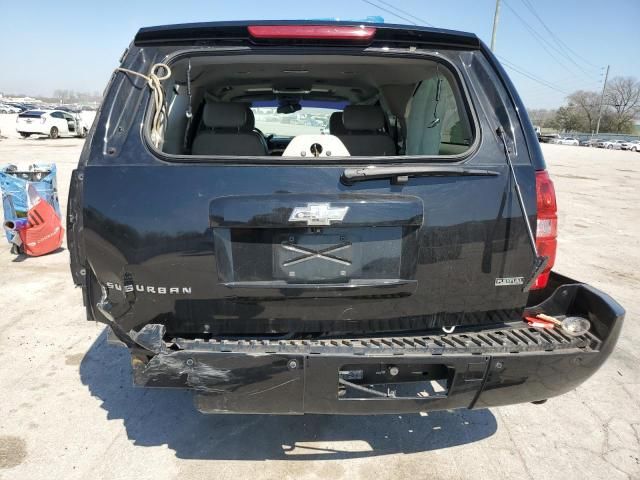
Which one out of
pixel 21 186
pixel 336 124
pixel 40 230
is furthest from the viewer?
pixel 40 230

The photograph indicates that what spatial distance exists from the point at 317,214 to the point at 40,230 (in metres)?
5.25

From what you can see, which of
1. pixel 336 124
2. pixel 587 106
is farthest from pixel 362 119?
pixel 587 106

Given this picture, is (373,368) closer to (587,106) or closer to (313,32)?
(313,32)

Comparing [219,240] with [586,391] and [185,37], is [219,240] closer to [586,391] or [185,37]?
[185,37]

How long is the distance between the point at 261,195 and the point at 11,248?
575 cm

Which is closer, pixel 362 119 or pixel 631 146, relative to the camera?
pixel 362 119

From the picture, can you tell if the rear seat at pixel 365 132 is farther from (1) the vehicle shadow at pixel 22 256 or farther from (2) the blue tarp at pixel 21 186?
(1) the vehicle shadow at pixel 22 256

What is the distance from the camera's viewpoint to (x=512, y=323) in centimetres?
219

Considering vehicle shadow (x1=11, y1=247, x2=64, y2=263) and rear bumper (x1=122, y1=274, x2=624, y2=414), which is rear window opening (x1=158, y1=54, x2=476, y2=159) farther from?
vehicle shadow (x1=11, y1=247, x2=64, y2=263)

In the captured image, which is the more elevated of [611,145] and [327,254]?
[327,254]

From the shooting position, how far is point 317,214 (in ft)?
6.18

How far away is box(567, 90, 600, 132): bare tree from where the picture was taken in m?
82.6

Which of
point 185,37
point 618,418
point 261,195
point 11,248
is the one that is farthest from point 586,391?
point 11,248

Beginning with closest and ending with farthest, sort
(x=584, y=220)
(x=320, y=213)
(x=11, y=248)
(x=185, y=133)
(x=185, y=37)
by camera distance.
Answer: (x=320, y=213) → (x=185, y=37) → (x=185, y=133) → (x=11, y=248) → (x=584, y=220)
